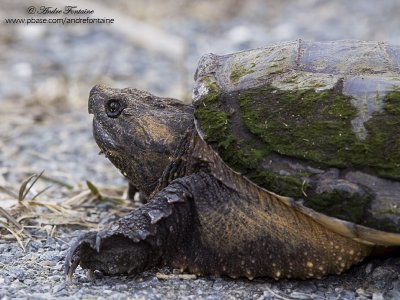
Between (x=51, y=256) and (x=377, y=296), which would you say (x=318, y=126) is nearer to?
(x=377, y=296)

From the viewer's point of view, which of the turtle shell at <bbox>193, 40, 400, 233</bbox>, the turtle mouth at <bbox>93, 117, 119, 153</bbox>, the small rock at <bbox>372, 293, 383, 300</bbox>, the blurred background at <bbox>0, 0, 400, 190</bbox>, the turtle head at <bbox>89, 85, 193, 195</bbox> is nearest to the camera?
the turtle shell at <bbox>193, 40, 400, 233</bbox>

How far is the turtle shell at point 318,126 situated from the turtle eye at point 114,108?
1.43 feet

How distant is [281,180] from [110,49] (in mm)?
6699

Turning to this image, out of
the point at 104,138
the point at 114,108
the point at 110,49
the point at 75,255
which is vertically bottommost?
the point at 75,255

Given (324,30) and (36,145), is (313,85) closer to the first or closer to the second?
(36,145)

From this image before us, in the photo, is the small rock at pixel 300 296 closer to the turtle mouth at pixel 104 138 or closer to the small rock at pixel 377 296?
the small rock at pixel 377 296

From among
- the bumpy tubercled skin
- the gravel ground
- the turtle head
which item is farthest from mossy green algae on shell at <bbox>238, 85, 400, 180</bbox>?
the gravel ground

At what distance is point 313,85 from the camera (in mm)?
2975

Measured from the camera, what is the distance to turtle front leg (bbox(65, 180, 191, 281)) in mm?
2885

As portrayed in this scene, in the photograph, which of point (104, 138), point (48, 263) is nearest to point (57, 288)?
point (48, 263)

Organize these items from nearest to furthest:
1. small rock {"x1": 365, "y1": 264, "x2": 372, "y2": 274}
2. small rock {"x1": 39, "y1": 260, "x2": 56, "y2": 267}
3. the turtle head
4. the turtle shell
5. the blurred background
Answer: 1. the turtle shell
2. small rock {"x1": 365, "y1": 264, "x2": 372, "y2": 274}
3. small rock {"x1": 39, "y1": 260, "x2": 56, "y2": 267}
4. the turtle head
5. the blurred background

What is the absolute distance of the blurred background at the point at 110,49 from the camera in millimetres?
5738

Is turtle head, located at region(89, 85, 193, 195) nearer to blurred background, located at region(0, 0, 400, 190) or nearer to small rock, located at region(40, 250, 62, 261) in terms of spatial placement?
small rock, located at region(40, 250, 62, 261)

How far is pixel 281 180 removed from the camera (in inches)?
110
